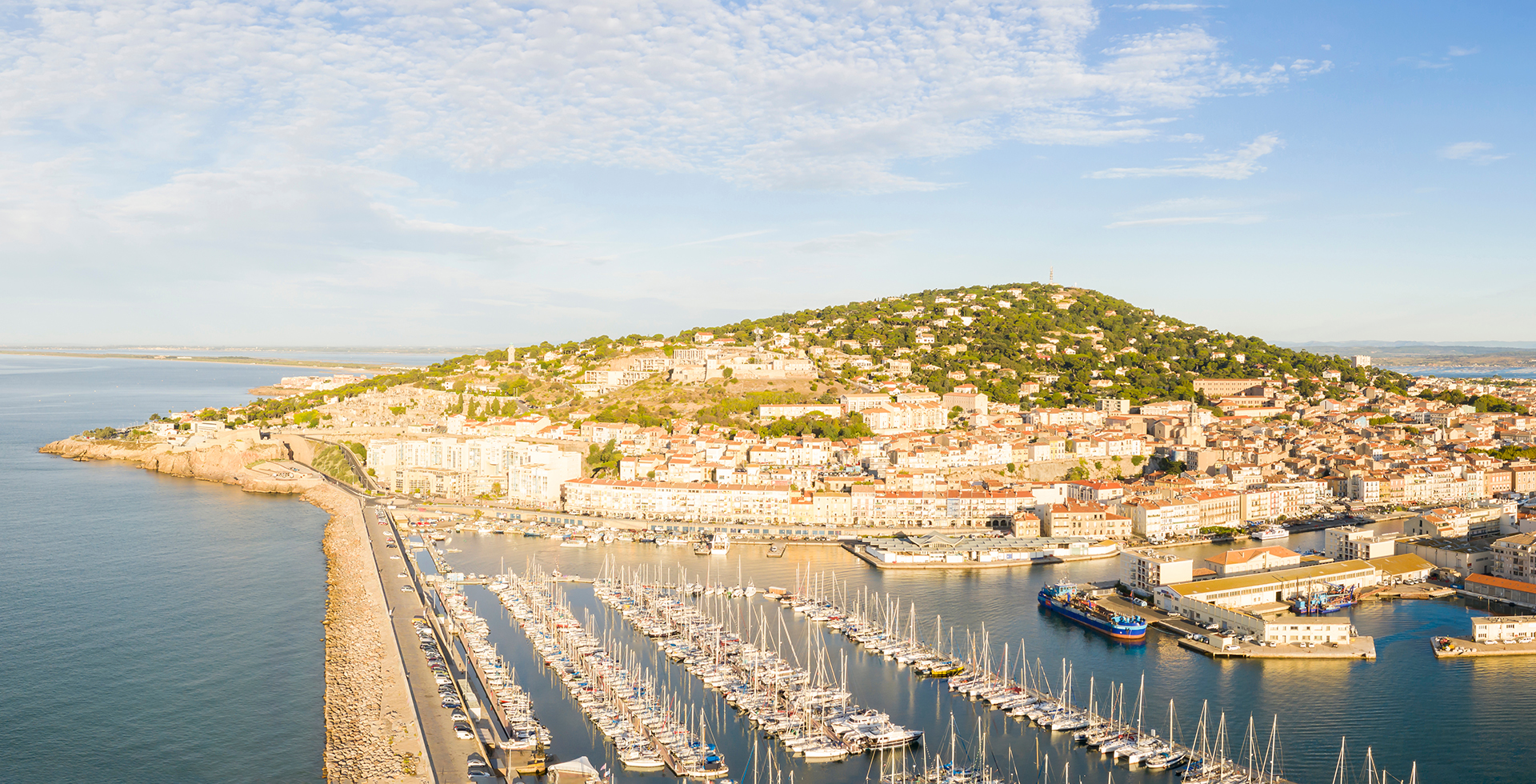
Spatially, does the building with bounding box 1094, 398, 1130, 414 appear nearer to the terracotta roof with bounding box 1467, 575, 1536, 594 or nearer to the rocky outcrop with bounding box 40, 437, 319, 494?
the terracotta roof with bounding box 1467, 575, 1536, 594

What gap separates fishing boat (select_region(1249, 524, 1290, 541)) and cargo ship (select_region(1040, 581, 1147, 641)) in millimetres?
7679

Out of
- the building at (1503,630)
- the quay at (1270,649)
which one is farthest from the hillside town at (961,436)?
the building at (1503,630)

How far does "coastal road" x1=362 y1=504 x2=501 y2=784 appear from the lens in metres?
9.63

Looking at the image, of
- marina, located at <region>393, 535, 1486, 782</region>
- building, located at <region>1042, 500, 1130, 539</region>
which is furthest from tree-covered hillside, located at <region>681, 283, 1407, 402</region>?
marina, located at <region>393, 535, 1486, 782</region>

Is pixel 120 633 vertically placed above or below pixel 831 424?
below

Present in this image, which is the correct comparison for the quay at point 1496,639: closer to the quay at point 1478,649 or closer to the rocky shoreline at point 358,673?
the quay at point 1478,649

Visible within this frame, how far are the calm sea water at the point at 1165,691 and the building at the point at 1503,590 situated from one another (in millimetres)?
815

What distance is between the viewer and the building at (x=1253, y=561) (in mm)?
16953

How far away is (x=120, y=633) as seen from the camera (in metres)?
14.4

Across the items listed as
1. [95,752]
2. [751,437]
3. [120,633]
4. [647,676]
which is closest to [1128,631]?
[647,676]

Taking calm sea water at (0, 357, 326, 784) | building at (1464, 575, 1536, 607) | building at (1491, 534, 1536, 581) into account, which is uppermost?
building at (1491, 534, 1536, 581)

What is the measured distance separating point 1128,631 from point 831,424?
18.0m

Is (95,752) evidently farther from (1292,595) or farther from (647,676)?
(1292,595)

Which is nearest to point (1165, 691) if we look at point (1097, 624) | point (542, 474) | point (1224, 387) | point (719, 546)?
point (1097, 624)
